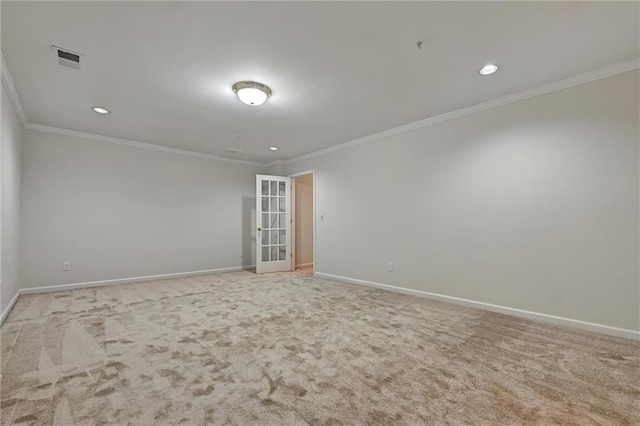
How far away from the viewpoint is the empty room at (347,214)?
73.4 inches

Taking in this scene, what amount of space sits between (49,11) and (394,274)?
457 cm

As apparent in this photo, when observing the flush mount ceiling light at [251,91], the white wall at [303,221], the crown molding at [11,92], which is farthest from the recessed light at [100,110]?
the white wall at [303,221]

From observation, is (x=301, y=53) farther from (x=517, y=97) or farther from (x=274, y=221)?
(x=274, y=221)

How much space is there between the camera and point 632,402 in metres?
1.70

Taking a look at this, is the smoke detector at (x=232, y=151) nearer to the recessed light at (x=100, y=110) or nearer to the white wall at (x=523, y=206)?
the recessed light at (x=100, y=110)

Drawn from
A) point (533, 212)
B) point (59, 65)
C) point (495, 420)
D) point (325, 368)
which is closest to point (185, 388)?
point (325, 368)

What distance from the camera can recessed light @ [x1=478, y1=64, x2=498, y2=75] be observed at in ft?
8.81

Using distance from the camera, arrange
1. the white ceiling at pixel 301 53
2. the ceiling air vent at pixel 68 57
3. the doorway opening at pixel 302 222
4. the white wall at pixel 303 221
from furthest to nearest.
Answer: the white wall at pixel 303 221 → the doorway opening at pixel 302 222 → the ceiling air vent at pixel 68 57 → the white ceiling at pixel 301 53

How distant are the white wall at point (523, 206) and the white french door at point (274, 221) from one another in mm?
2317

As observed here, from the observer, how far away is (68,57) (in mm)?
2533

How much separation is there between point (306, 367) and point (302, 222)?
5063 millimetres

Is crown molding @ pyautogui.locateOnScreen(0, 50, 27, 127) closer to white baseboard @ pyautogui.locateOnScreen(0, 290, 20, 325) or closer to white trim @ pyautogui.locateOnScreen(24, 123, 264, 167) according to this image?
white trim @ pyautogui.locateOnScreen(24, 123, 264, 167)

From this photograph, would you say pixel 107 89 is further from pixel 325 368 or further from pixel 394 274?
pixel 394 274

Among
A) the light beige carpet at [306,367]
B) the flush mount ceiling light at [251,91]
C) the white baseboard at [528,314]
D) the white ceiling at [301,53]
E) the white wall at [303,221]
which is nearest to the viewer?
the light beige carpet at [306,367]
